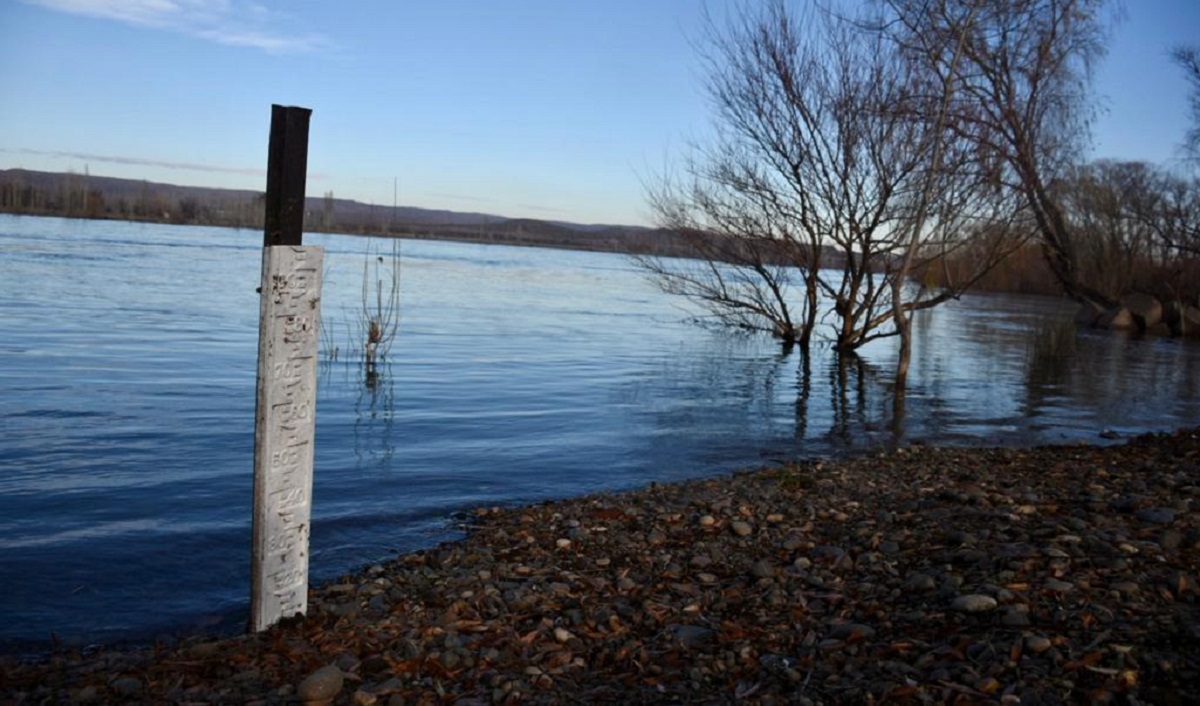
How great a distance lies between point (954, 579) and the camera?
17.1 feet

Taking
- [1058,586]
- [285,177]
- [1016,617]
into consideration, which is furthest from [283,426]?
[1058,586]

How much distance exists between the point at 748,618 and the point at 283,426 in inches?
99.9

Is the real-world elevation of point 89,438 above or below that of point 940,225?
below

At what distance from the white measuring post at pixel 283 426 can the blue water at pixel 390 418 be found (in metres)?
1.13

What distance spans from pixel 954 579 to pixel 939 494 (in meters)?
2.66

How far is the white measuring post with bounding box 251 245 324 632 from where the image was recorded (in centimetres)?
456

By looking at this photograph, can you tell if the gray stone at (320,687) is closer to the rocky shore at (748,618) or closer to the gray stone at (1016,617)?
the rocky shore at (748,618)

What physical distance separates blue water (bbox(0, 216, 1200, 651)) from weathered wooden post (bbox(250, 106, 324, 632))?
1.24 metres

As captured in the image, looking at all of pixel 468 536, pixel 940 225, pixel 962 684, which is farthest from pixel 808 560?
pixel 940 225

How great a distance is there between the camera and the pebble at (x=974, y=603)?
474 centimetres

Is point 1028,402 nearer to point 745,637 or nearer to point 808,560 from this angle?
point 808,560

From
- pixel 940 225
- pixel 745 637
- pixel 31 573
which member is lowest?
pixel 31 573

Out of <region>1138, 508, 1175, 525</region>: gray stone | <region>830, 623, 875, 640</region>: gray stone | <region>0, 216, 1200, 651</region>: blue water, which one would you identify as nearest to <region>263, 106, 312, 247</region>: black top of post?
<region>0, 216, 1200, 651</region>: blue water

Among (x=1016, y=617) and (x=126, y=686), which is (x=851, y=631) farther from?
→ (x=126, y=686)
